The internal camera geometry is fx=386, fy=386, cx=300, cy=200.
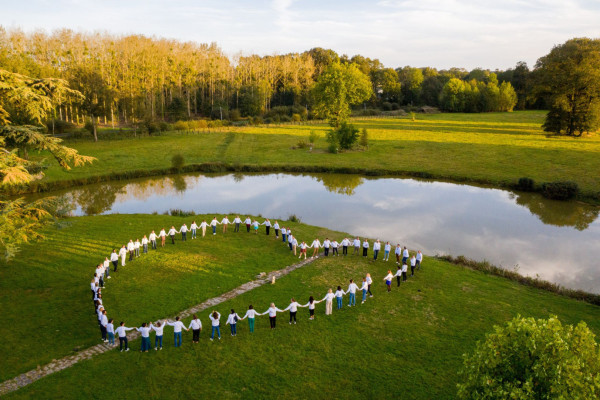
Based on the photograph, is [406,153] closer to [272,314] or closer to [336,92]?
[336,92]

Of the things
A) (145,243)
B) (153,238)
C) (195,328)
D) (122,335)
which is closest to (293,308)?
(195,328)

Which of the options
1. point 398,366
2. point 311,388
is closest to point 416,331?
point 398,366

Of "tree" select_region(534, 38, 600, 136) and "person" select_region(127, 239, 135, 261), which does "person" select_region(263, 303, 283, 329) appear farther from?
"tree" select_region(534, 38, 600, 136)

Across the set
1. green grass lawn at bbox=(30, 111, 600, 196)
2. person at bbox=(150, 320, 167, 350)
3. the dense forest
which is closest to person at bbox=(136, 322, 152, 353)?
person at bbox=(150, 320, 167, 350)

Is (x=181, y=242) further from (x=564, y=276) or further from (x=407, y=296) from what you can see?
(x=564, y=276)

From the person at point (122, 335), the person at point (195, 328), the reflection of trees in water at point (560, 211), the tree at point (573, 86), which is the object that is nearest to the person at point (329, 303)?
the person at point (195, 328)

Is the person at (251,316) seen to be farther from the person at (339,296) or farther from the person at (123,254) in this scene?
the person at (123,254)

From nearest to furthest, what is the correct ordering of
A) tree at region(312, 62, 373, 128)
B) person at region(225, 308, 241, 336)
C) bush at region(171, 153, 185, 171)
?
person at region(225, 308, 241, 336)
bush at region(171, 153, 185, 171)
tree at region(312, 62, 373, 128)
